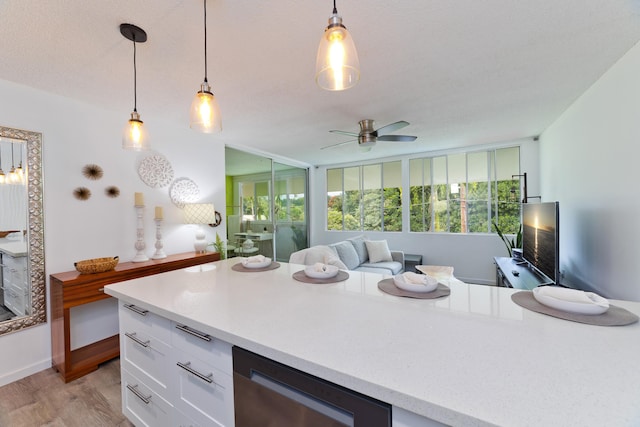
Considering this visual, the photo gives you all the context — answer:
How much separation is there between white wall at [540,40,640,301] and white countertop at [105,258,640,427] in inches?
53.3

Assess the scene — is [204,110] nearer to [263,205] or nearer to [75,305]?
[75,305]

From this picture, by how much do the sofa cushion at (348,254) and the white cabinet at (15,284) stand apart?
3.07 meters

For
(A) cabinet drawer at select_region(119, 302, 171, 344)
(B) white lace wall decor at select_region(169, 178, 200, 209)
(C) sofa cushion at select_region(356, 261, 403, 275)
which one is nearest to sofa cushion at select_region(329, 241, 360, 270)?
(C) sofa cushion at select_region(356, 261, 403, 275)

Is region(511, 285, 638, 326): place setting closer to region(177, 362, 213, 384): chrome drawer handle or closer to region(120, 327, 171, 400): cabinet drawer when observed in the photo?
region(177, 362, 213, 384): chrome drawer handle

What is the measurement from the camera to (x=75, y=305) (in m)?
2.05

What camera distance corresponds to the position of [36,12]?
1.34 m

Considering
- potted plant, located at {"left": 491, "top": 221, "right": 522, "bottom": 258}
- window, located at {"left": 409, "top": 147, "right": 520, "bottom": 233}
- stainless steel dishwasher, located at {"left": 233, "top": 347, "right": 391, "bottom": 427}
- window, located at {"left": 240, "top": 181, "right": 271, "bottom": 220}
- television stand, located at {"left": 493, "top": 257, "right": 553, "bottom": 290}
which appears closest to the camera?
stainless steel dishwasher, located at {"left": 233, "top": 347, "right": 391, "bottom": 427}

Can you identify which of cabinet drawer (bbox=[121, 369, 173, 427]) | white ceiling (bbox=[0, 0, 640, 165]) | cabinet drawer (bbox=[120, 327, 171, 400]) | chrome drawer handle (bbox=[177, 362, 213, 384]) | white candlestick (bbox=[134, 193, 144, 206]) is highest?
white ceiling (bbox=[0, 0, 640, 165])

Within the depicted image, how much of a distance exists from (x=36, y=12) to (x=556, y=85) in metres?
3.63

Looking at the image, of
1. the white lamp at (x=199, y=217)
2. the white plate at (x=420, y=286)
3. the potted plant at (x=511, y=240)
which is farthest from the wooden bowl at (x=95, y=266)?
the potted plant at (x=511, y=240)

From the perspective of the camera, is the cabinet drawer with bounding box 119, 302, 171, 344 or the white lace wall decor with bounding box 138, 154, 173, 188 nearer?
the cabinet drawer with bounding box 119, 302, 171, 344

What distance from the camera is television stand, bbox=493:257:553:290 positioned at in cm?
244

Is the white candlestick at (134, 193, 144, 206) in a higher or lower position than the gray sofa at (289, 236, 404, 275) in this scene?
higher

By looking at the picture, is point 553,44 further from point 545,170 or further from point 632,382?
point 545,170
